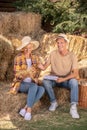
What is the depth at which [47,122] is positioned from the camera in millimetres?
6469

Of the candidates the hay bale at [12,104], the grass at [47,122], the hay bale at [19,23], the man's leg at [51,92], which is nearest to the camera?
the grass at [47,122]

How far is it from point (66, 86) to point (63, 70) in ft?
0.89

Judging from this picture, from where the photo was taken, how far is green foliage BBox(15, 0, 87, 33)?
32.4ft

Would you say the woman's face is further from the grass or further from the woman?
the grass

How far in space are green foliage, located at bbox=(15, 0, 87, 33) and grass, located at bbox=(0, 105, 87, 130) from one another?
3420mm

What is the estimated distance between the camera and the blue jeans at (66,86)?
6.84 metres

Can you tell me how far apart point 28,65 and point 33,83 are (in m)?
0.32

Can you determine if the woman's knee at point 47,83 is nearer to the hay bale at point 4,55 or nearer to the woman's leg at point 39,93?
the woman's leg at point 39,93

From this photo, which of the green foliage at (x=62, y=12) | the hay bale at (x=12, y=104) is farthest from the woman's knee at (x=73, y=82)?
the green foliage at (x=62, y=12)

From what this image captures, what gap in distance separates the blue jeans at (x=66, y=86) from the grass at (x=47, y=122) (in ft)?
0.85

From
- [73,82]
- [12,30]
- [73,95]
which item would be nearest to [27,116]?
[73,95]

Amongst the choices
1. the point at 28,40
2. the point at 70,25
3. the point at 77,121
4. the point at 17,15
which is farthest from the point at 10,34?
the point at 77,121

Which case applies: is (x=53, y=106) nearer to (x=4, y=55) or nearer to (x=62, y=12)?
(x=4, y=55)

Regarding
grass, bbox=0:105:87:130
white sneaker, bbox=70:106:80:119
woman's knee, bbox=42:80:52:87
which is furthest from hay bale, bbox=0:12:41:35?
white sneaker, bbox=70:106:80:119
